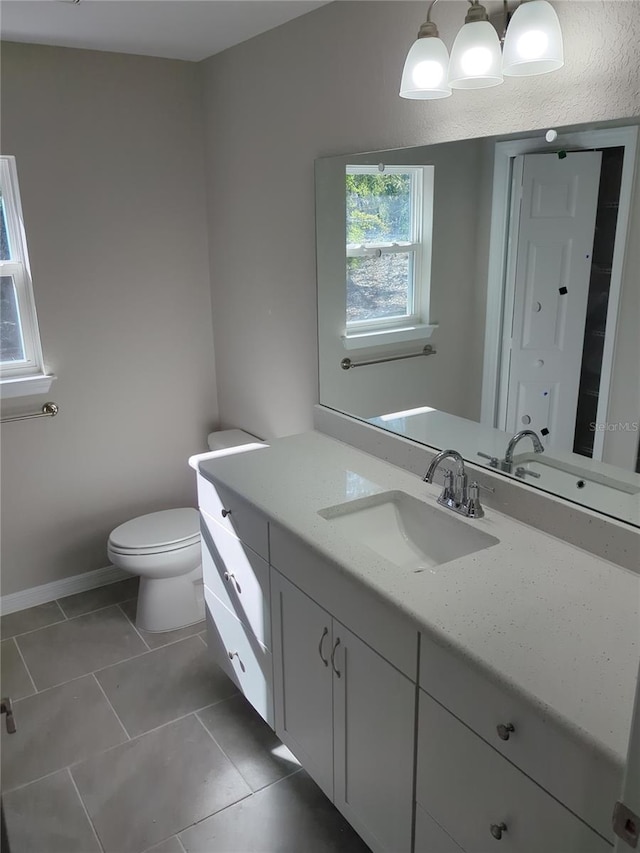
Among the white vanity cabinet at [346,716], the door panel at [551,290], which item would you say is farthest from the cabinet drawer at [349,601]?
the door panel at [551,290]

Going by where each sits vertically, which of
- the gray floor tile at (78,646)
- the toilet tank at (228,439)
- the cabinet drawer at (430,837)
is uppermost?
the toilet tank at (228,439)

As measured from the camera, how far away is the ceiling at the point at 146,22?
2244 millimetres

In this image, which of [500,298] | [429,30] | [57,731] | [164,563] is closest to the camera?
[429,30]

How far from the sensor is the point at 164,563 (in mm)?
2861

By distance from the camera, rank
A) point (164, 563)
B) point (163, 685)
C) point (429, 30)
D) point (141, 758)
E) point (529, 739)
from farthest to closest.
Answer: point (164, 563) < point (163, 685) < point (141, 758) < point (429, 30) < point (529, 739)

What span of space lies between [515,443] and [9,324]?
2171 millimetres

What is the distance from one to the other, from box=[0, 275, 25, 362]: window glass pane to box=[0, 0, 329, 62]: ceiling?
940 mm

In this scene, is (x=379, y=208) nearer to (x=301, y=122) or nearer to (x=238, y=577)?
(x=301, y=122)

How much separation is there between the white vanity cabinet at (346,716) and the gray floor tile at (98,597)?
136 cm

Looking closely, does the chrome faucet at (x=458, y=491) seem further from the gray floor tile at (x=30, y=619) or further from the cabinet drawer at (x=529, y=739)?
the gray floor tile at (x=30, y=619)

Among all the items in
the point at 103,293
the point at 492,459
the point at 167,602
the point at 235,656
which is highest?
the point at 103,293

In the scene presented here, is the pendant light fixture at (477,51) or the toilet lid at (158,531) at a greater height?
the pendant light fixture at (477,51)

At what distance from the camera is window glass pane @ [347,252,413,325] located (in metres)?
2.21

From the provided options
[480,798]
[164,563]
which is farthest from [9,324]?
[480,798]
